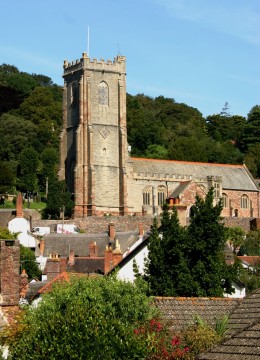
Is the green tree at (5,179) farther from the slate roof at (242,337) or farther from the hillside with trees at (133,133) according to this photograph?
the slate roof at (242,337)

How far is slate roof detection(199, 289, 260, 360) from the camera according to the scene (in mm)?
18969

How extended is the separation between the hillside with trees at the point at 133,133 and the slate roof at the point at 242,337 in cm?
8864

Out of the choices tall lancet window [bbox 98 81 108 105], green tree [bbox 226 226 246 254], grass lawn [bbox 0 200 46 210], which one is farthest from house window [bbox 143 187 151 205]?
green tree [bbox 226 226 246 254]

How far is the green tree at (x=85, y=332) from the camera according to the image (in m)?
22.0

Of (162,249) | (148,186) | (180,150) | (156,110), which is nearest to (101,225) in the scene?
(148,186)

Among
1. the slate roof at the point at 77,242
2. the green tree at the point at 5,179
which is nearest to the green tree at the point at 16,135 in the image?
the green tree at the point at 5,179

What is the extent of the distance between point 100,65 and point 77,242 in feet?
120

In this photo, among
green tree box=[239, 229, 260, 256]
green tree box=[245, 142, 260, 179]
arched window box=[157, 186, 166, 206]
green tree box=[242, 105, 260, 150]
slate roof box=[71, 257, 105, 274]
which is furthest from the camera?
green tree box=[242, 105, 260, 150]

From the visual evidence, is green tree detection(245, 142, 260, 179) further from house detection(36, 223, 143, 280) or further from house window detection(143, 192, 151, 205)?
house detection(36, 223, 143, 280)

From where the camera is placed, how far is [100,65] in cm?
11162

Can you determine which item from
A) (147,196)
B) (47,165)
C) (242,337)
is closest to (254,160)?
(47,165)

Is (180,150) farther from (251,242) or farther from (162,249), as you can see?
(162,249)

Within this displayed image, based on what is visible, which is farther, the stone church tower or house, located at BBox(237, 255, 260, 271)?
the stone church tower

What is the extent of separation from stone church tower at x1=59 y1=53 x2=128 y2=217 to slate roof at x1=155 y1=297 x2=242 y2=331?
82.7 meters
